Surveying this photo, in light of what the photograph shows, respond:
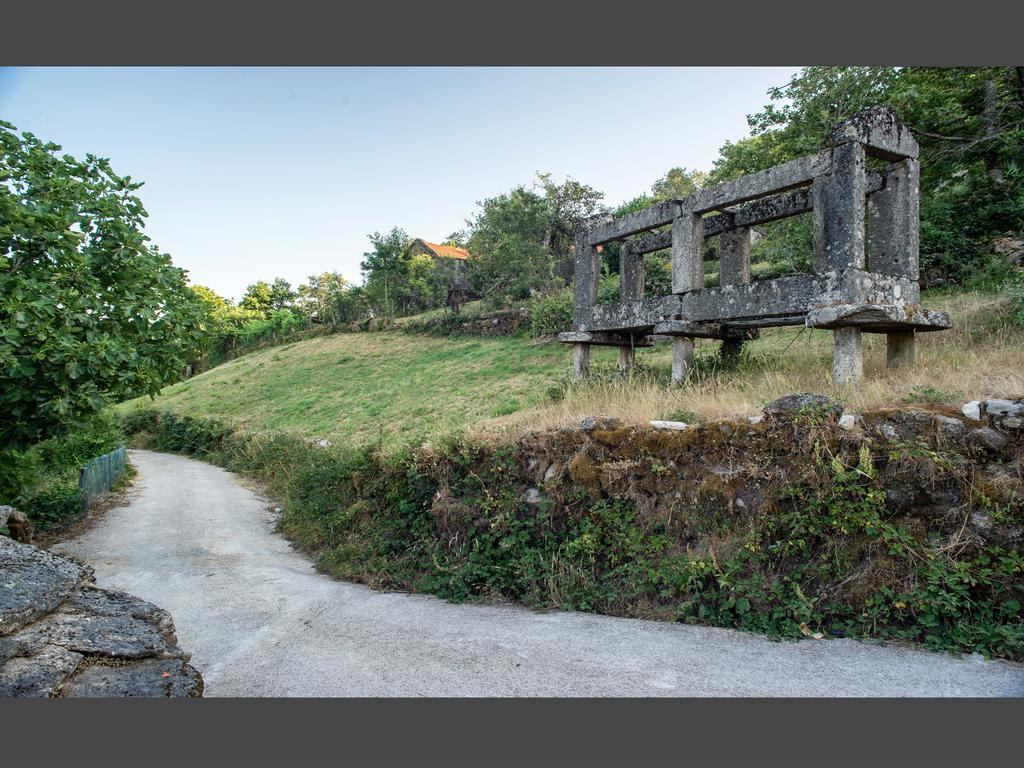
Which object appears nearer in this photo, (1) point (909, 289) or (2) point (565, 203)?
(1) point (909, 289)

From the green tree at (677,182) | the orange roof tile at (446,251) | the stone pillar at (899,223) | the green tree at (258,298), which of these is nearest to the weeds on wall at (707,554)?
the stone pillar at (899,223)

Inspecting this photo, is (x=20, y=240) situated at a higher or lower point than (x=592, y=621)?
higher

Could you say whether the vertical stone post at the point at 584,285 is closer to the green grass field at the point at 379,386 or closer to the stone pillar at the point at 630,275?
the stone pillar at the point at 630,275

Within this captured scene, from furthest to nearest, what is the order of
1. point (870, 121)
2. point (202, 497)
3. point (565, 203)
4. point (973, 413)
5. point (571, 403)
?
point (565, 203) → point (202, 497) → point (571, 403) → point (870, 121) → point (973, 413)

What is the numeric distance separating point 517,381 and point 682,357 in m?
7.41

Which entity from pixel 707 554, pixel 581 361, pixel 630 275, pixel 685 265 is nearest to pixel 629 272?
pixel 630 275

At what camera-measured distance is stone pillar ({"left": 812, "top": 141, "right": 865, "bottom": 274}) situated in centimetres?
809

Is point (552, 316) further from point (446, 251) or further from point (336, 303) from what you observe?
point (446, 251)

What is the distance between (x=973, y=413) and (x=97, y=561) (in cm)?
1157

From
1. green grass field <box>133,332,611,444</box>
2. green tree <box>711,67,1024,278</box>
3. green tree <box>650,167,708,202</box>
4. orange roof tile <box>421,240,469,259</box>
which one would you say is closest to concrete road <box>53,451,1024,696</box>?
green grass field <box>133,332,611,444</box>

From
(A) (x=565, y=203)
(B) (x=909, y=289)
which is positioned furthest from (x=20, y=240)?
(A) (x=565, y=203)

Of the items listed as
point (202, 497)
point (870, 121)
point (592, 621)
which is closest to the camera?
point (592, 621)

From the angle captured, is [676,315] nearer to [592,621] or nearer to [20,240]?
[592,621]

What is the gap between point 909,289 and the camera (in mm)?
8805
